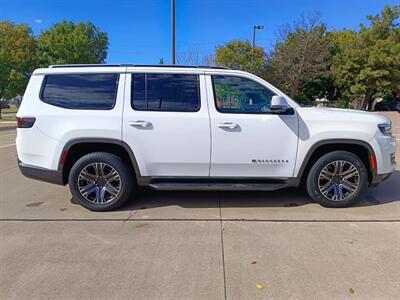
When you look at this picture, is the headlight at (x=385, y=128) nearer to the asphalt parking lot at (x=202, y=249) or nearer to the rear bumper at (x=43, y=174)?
the asphalt parking lot at (x=202, y=249)

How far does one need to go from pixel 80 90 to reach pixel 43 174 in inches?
51.2

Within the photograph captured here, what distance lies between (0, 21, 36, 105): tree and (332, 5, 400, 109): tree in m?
28.7

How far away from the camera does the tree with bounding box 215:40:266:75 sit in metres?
28.8

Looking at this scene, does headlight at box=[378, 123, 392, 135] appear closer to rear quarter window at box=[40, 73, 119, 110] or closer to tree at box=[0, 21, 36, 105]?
rear quarter window at box=[40, 73, 119, 110]

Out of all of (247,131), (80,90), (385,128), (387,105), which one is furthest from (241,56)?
(80,90)

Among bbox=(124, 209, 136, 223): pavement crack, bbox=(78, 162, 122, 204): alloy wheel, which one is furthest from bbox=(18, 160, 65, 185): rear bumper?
bbox=(124, 209, 136, 223): pavement crack

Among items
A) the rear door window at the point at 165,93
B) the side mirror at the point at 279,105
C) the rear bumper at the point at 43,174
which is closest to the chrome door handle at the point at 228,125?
the rear door window at the point at 165,93

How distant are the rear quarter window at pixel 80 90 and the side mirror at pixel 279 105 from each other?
2170mm

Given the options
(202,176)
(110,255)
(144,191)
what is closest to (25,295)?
(110,255)

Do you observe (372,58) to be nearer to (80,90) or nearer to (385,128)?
(385,128)

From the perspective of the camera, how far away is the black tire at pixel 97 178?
452 centimetres

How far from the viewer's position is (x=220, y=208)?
185 inches

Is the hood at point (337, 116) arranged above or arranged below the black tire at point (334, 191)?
above

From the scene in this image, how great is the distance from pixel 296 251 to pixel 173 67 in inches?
115
